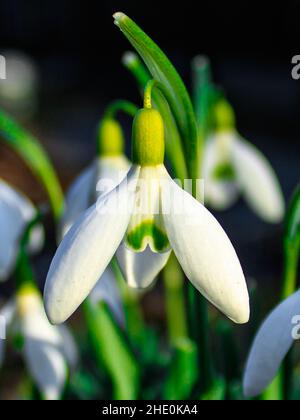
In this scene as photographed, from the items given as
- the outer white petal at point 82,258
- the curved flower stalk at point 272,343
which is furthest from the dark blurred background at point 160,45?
the outer white petal at point 82,258

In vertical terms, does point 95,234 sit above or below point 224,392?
above

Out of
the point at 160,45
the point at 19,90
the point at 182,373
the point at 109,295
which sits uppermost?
the point at 160,45

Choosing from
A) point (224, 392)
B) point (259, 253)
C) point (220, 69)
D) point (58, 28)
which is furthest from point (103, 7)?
point (224, 392)

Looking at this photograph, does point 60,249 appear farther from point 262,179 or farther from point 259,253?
point 259,253

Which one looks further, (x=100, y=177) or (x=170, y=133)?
(x=100, y=177)

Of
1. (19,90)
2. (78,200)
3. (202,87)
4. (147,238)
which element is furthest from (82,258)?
(19,90)

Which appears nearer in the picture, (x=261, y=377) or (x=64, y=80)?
(x=261, y=377)

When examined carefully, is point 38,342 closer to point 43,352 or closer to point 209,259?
point 43,352

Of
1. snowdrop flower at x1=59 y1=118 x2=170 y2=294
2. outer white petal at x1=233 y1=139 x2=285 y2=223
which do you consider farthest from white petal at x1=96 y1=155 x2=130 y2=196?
outer white petal at x1=233 y1=139 x2=285 y2=223
